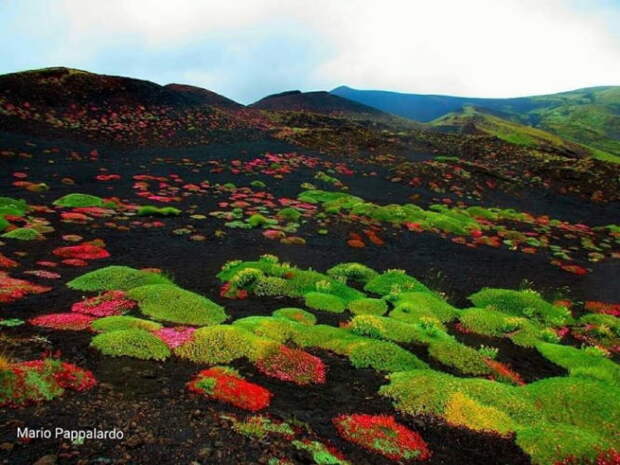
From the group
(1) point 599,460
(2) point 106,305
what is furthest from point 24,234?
(1) point 599,460

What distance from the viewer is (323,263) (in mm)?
20906

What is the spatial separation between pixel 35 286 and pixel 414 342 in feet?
38.5

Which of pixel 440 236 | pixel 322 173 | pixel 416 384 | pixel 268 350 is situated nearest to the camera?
pixel 416 384

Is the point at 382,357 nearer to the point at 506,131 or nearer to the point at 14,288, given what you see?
the point at 14,288

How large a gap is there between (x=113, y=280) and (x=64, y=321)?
3.51 m

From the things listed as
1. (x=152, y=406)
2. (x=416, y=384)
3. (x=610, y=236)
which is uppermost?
(x=152, y=406)

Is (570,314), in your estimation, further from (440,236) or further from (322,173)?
(322,173)

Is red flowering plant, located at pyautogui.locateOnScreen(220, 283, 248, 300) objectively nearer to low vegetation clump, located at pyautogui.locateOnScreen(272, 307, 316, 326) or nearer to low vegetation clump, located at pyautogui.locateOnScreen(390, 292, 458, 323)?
low vegetation clump, located at pyautogui.locateOnScreen(272, 307, 316, 326)

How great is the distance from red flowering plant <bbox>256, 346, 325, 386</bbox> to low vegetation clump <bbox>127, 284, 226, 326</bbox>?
302 centimetres

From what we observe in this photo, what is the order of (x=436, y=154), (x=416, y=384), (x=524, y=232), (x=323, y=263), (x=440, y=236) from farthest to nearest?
(x=436, y=154) → (x=524, y=232) → (x=440, y=236) → (x=323, y=263) → (x=416, y=384)

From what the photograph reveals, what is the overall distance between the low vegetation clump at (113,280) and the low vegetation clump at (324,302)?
17.0 ft

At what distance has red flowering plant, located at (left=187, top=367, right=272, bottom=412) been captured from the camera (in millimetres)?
8039

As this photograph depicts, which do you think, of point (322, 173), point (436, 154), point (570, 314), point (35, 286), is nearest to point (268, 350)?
point (35, 286)

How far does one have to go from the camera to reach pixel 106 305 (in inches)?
501
